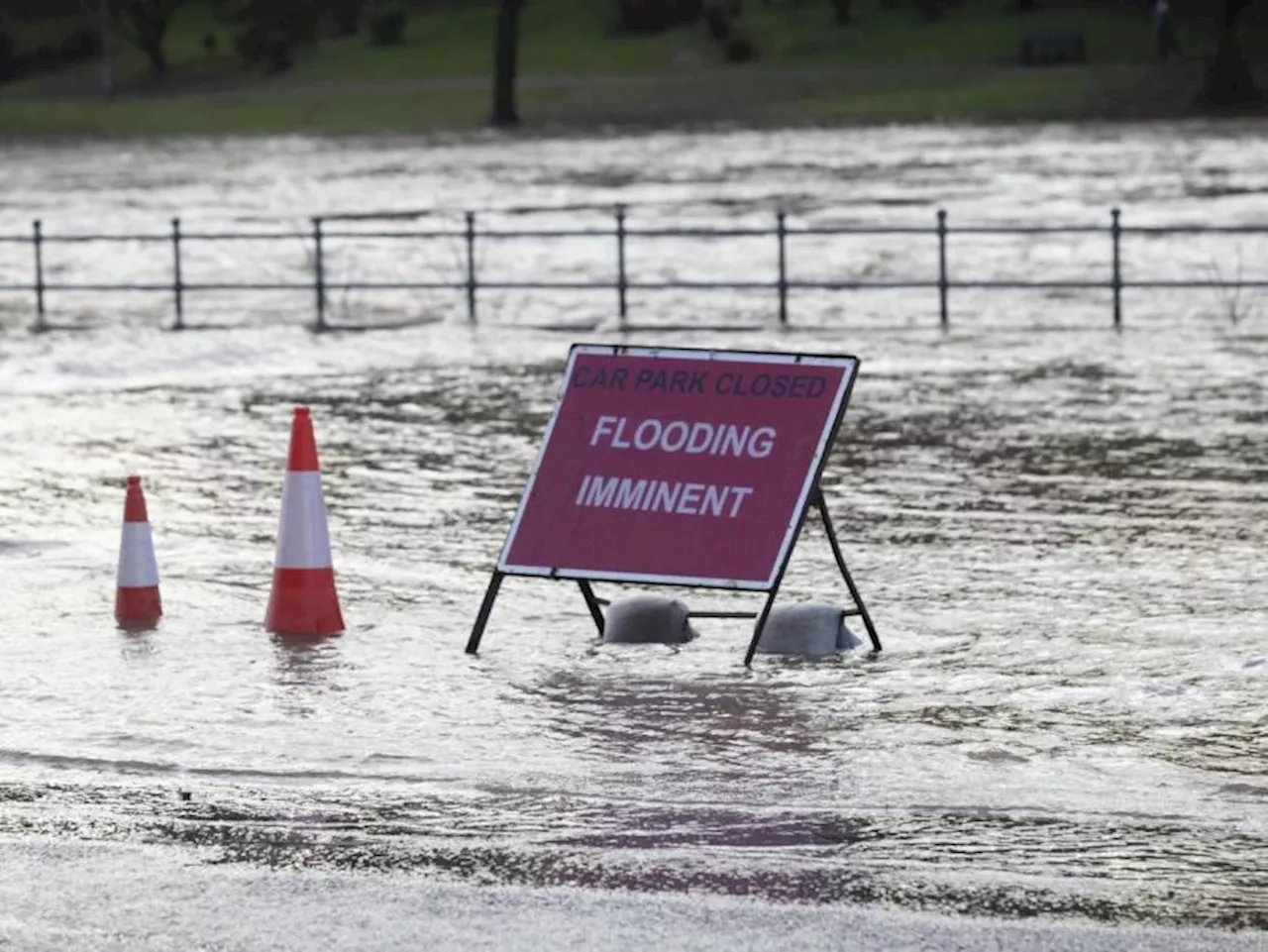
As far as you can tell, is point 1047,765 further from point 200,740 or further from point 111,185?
point 111,185

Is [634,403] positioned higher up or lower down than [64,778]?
higher up

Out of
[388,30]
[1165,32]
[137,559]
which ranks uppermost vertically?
[388,30]

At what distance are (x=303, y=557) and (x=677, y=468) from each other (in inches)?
59.7

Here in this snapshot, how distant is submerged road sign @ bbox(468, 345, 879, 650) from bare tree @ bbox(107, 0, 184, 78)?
320 feet

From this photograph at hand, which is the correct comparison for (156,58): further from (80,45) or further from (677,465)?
(677,465)

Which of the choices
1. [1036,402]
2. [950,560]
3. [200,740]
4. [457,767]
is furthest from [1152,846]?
[1036,402]

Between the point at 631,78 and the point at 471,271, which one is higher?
the point at 631,78

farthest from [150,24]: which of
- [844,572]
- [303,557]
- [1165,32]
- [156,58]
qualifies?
[844,572]

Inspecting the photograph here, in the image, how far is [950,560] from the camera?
13.5 m

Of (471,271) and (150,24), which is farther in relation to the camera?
(150,24)

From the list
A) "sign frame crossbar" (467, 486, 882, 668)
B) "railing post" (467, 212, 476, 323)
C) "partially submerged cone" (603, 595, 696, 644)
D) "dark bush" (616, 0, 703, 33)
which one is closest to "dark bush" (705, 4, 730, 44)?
"dark bush" (616, 0, 703, 33)

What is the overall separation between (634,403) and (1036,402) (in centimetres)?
940

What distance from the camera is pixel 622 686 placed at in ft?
35.0

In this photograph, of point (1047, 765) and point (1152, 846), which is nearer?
point (1152, 846)
